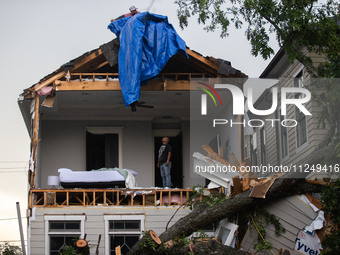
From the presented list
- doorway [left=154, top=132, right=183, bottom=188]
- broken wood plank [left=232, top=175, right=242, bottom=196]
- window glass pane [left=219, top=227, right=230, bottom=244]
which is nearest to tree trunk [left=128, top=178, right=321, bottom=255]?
broken wood plank [left=232, top=175, right=242, bottom=196]

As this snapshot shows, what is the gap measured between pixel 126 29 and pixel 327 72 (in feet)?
17.5

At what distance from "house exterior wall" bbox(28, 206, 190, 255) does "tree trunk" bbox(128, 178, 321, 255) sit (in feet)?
4.28

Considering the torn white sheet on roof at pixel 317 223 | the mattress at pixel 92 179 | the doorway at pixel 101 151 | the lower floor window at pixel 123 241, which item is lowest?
the lower floor window at pixel 123 241

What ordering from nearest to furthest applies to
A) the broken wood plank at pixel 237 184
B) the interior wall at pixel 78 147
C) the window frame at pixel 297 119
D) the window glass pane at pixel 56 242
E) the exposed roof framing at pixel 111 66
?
the broken wood plank at pixel 237 184, the window glass pane at pixel 56 242, the exposed roof framing at pixel 111 66, the window frame at pixel 297 119, the interior wall at pixel 78 147

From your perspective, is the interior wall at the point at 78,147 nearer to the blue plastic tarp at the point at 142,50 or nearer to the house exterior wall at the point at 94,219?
the house exterior wall at the point at 94,219

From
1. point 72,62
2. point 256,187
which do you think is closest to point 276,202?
point 256,187

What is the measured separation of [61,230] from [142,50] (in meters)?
5.13

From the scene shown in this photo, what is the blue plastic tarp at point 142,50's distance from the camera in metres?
12.2

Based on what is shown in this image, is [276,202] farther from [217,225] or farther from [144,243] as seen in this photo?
[144,243]

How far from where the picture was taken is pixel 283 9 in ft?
36.4

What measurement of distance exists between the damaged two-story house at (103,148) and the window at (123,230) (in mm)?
26

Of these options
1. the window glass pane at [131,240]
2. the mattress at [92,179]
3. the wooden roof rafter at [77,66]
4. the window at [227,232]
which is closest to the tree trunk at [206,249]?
the window at [227,232]

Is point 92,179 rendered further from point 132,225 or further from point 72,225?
point 132,225

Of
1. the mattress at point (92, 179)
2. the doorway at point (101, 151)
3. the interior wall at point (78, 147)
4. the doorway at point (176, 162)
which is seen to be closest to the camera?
the mattress at point (92, 179)
